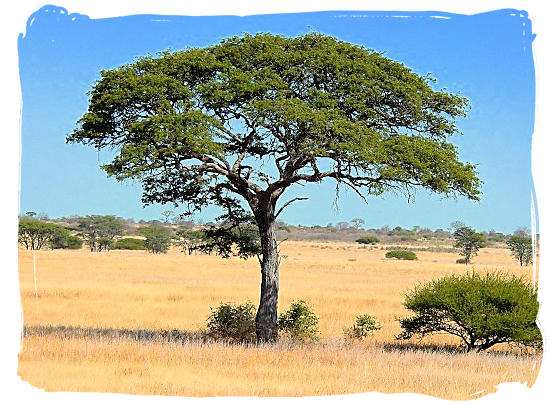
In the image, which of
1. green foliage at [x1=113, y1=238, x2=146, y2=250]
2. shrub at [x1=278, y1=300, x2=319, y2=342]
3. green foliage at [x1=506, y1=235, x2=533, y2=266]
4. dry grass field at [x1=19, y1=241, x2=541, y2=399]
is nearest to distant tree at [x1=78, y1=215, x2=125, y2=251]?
green foliage at [x1=113, y1=238, x2=146, y2=250]

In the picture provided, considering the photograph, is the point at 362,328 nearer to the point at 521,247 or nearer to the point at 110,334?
the point at 110,334

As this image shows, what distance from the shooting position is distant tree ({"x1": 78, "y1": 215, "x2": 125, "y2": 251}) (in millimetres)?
78250

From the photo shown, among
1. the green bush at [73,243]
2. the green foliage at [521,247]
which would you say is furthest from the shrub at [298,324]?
the green bush at [73,243]

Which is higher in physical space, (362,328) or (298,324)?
(298,324)

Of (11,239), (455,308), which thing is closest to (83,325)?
(455,308)

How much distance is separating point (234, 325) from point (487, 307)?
4.82 metres

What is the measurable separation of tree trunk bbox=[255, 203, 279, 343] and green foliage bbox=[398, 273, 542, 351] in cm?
317

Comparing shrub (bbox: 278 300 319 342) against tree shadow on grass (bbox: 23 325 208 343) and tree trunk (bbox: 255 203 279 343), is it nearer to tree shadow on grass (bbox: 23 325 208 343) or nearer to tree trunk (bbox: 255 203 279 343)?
tree trunk (bbox: 255 203 279 343)

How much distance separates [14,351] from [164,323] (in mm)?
10766

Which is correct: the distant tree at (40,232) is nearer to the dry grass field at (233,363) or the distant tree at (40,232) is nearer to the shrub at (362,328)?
the dry grass field at (233,363)

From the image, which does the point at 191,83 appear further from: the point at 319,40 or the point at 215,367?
the point at 215,367

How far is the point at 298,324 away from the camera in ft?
50.4

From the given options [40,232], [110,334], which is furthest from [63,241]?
[110,334]

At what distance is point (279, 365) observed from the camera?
11.0m
